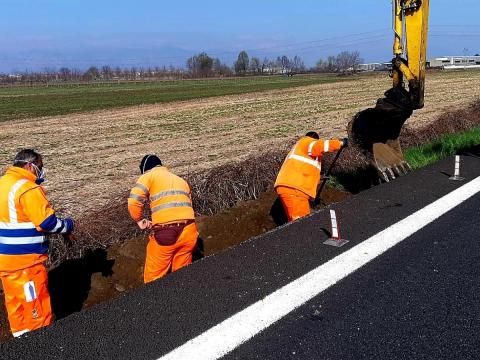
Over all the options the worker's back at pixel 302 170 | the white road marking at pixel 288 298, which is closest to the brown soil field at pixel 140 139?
the worker's back at pixel 302 170

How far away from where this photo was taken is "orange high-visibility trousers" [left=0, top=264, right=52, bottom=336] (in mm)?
4695

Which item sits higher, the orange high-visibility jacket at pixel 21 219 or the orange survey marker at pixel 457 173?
the orange high-visibility jacket at pixel 21 219

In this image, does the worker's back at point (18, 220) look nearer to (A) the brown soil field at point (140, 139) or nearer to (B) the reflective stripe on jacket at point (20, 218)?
(B) the reflective stripe on jacket at point (20, 218)

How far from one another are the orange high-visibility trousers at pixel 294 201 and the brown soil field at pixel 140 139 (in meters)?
3.79

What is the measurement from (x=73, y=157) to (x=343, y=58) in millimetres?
153763

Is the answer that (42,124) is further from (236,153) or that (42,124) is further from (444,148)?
(444,148)

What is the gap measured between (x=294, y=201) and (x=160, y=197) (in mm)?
2425

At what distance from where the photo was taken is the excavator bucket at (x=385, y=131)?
344 inches

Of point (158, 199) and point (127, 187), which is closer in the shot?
point (158, 199)

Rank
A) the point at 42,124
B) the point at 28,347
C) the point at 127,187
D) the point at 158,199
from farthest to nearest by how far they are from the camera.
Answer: the point at 42,124 < the point at 127,187 < the point at 158,199 < the point at 28,347

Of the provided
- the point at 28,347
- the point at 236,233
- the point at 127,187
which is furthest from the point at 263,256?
the point at 127,187

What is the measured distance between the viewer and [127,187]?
11.1 m

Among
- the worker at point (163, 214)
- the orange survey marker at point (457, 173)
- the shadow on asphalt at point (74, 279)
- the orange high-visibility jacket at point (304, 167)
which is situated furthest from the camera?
the orange survey marker at point (457, 173)

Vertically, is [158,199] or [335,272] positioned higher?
[158,199]
